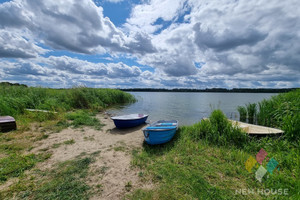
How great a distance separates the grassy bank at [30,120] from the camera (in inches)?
150

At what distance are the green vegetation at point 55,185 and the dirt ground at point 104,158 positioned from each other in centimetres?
25

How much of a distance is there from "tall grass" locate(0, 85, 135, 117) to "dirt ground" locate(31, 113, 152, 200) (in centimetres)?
490

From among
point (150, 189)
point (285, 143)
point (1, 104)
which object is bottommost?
point (150, 189)

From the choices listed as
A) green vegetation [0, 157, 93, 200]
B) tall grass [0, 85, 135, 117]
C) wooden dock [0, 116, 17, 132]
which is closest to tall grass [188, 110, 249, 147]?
green vegetation [0, 157, 93, 200]

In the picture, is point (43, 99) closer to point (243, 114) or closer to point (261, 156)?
point (261, 156)

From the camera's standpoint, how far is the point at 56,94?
13.8 meters

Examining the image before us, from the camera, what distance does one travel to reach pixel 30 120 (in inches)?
309

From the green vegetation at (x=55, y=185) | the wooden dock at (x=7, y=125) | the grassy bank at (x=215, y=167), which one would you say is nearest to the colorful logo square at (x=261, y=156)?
the grassy bank at (x=215, y=167)

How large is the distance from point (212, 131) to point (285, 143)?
7.61 ft

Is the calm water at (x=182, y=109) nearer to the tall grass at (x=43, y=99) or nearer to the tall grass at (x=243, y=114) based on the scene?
the tall grass at (x=243, y=114)

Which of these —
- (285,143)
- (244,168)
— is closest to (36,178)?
(244,168)

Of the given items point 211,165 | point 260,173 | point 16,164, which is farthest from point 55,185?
point 260,173

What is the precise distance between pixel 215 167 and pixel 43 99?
1389 cm

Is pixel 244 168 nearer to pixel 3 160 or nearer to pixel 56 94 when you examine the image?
pixel 3 160
